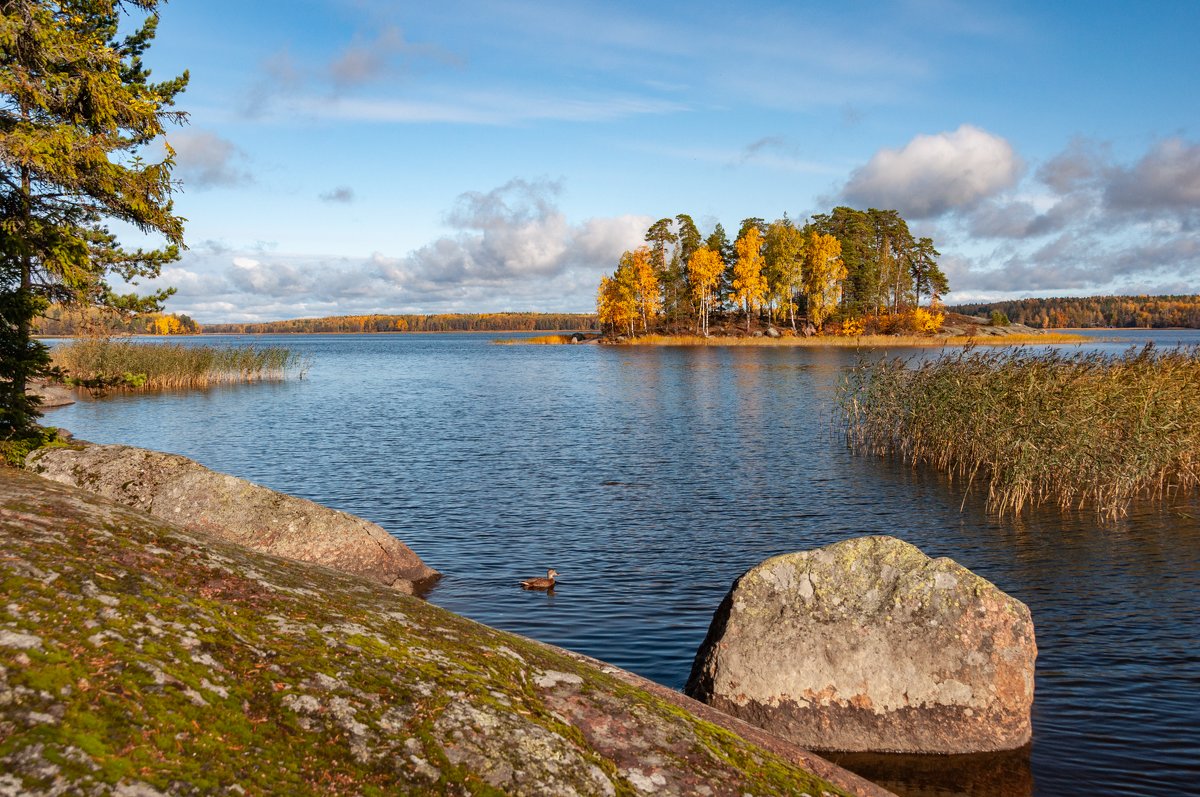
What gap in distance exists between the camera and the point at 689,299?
121m

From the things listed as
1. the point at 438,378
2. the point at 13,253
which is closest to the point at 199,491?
the point at 13,253

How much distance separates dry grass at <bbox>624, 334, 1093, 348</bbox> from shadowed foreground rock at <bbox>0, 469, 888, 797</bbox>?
94948mm

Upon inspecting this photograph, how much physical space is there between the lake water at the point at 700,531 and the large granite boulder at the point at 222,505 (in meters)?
1.81

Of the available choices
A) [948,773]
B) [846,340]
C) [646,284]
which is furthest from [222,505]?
[646,284]

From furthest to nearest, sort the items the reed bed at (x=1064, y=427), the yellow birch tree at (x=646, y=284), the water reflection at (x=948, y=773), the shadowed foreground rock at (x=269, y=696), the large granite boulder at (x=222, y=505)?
the yellow birch tree at (x=646, y=284)
the reed bed at (x=1064, y=427)
the large granite boulder at (x=222, y=505)
the water reflection at (x=948, y=773)
the shadowed foreground rock at (x=269, y=696)

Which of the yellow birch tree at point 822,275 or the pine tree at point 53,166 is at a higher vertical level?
the yellow birch tree at point 822,275

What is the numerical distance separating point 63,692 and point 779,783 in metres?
4.37

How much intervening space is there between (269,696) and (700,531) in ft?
49.9

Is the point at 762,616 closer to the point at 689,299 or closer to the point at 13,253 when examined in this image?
the point at 13,253

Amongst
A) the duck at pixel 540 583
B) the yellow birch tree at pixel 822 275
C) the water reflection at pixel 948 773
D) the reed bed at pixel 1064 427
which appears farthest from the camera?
the yellow birch tree at pixel 822 275

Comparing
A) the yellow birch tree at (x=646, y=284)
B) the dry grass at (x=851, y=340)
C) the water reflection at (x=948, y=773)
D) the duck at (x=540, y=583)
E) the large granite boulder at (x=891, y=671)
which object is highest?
the yellow birch tree at (x=646, y=284)

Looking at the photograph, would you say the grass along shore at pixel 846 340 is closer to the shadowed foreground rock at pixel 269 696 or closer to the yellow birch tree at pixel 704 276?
the yellow birch tree at pixel 704 276

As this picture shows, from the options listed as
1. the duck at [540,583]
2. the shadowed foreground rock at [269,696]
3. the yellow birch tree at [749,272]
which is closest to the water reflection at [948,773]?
the shadowed foreground rock at [269,696]

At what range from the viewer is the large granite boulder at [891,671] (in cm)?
902
